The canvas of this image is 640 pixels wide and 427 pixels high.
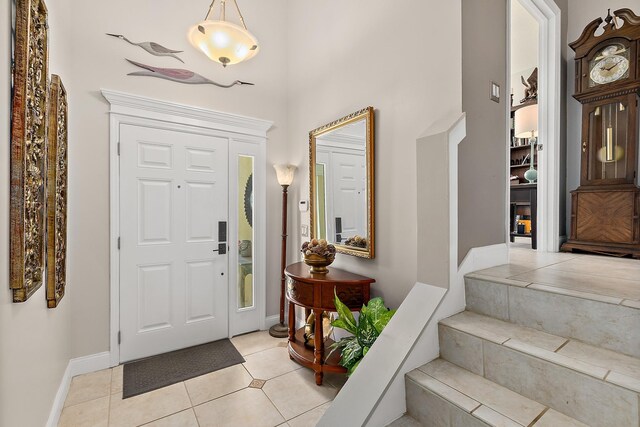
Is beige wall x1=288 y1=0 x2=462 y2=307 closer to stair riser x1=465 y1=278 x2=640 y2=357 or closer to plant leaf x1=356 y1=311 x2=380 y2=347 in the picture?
plant leaf x1=356 y1=311 x2=380 y2=347

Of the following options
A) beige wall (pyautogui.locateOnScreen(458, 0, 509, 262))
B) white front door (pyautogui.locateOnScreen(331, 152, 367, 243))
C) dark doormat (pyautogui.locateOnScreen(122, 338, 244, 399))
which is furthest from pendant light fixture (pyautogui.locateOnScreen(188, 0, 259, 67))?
dark doormat (pyautogui.locateOnScreen(122, 338, 244, 399))

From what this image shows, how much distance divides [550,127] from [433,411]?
2882mm

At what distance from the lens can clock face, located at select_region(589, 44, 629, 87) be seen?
2555mm

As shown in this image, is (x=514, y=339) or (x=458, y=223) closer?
(x=514, y=339)

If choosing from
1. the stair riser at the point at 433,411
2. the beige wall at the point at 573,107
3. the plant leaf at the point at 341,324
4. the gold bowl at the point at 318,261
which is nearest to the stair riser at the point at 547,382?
the stair riser at the point at 433,411

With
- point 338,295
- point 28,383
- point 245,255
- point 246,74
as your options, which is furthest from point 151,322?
point 246,74

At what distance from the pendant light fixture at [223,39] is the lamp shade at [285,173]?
1173 millimetres

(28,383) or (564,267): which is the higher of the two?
(564,267)

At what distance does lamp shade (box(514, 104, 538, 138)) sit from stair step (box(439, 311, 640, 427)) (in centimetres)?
302

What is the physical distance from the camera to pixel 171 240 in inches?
110

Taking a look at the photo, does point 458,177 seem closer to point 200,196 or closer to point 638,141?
point 638,141

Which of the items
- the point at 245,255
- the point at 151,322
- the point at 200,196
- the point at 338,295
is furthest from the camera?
the point at 245,255

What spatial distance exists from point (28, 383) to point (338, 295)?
168cm

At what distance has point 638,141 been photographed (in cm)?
252
